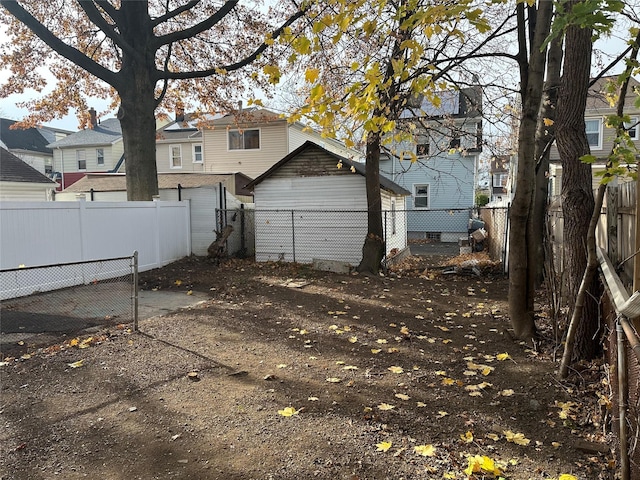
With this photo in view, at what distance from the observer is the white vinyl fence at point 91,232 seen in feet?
27.2

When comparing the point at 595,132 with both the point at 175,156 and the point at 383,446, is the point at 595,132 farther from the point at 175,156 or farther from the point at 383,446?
the point at 175,156

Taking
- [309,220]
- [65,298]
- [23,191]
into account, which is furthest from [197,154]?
[65,298]

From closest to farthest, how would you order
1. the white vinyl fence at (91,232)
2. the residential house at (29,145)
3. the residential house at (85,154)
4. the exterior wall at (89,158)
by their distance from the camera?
the white vinyl fence at (91,232) < the residential house at (85,154) < the exterior wall at (89,158) < the residential house at (29,145)

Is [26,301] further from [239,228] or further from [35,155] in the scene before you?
[35,155]

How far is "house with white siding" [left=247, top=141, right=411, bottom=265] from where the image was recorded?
522 inches

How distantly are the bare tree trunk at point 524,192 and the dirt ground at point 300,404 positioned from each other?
18.6 inches

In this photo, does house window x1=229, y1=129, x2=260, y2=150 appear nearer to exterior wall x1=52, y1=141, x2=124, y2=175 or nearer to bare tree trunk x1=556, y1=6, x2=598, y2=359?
exterior wall x1=52, y1=141, x2=124, y2=175

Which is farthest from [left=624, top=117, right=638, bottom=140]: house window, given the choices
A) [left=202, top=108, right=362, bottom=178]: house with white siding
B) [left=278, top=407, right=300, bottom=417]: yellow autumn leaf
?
[left=202, top=108, right=362, bottom=178]: house with white siding

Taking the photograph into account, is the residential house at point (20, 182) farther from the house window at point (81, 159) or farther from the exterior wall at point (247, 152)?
the house window at point (81, 159)

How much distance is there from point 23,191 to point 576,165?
74.4 feet

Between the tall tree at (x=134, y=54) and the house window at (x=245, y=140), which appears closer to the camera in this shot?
the tall tree at (x=134, y=54)

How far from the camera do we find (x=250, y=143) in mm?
22812

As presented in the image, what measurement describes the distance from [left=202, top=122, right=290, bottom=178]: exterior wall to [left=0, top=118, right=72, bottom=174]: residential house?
1678 centimetres

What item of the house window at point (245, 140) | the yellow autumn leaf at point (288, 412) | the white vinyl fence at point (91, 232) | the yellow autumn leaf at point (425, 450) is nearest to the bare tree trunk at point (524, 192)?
the yellow autumn leaf at point (425, 450)
